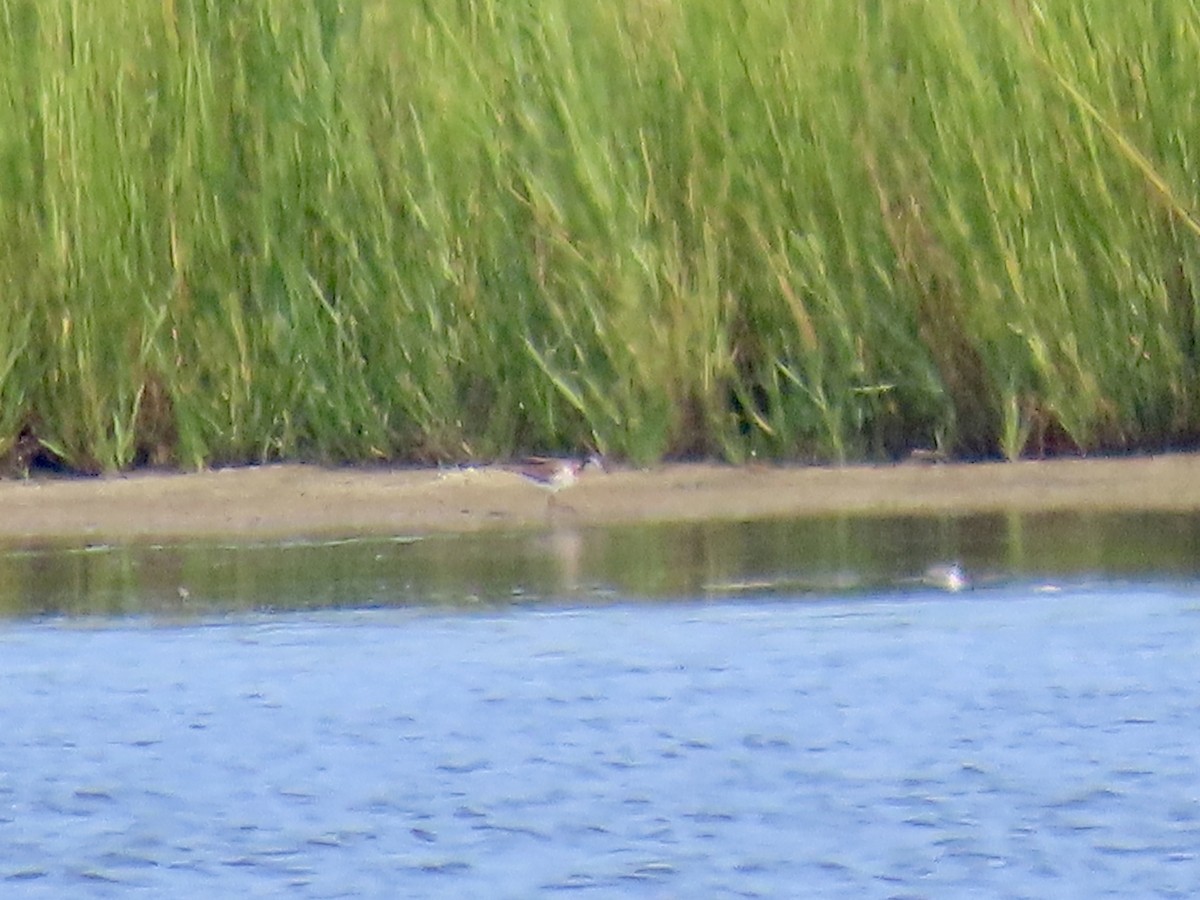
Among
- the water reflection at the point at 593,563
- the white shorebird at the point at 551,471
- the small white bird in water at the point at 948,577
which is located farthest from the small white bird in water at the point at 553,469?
the small white bird in water at the point at 948,577

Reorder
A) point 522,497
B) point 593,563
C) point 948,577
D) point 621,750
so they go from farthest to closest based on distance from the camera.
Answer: point 522,497, point 593,563, point 948,577, point 621,750

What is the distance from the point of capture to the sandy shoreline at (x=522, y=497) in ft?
19.2

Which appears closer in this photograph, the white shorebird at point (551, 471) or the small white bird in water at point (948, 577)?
the small white bird in water at point (948, 577)

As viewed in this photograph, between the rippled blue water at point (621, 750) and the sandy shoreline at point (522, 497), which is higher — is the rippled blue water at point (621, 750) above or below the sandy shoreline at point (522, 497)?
below

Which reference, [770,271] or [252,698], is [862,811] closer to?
[252,698]

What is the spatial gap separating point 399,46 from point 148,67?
56 centimetres

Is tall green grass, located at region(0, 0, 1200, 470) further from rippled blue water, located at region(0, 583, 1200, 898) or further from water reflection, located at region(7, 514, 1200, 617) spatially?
rippled blue water, located at region(0, 583, 1200, 898)

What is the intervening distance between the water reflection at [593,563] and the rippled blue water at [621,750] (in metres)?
0.16

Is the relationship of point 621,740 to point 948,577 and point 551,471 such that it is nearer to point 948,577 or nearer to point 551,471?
point 948,577

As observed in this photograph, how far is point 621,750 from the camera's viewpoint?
4051 mm

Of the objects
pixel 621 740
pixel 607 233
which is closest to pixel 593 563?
pixel 607 233

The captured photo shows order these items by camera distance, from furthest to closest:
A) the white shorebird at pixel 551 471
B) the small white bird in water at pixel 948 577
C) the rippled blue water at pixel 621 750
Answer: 1. the white shorebird at pixel 551 471
2. the small white bird in water at pixel 948 577
3. the rippled blue water at pixel 621 750

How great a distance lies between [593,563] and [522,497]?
619mm

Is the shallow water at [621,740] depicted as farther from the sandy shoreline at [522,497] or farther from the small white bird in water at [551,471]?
the small white bird in water at [551,471]
